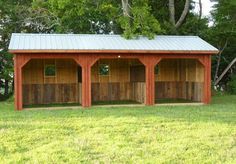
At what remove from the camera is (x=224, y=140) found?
7.48 m

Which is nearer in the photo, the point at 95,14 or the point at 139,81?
the point at 139,81

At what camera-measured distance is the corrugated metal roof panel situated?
44.8ft

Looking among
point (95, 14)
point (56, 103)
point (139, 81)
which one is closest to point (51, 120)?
point (56, 103)

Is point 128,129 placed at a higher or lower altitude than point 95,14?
lower

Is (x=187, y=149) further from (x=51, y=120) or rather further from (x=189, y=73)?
(x=189, y=73)

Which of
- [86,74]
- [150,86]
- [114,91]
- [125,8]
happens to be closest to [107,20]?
[125,8]

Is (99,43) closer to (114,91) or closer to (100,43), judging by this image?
(100,43)

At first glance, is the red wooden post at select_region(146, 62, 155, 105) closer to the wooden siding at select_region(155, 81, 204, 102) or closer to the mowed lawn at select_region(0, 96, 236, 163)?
the wooden siding at select_region(155, 81, 204, 102)

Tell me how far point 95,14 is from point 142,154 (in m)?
16.2

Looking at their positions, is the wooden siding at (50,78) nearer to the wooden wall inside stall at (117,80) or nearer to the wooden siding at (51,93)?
the wooden siding at (51,93)

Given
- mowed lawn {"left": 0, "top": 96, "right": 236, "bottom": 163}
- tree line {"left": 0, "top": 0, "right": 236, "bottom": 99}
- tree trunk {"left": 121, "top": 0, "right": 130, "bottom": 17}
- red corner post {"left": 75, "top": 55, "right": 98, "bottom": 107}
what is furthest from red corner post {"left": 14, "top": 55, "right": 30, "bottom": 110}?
tree trunk {"left": 121, "top": 0, "right": 130, "bottom": 17}

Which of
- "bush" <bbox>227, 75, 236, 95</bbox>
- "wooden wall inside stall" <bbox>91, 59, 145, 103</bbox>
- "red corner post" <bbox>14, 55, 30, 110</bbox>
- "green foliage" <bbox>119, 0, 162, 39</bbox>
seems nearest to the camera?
"red corner post" <bbox>14, 55, 30, 110</bbox>

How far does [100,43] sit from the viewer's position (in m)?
14.6

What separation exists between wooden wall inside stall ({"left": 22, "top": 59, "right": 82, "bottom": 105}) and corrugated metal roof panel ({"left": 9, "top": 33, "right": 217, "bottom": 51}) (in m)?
1.27
